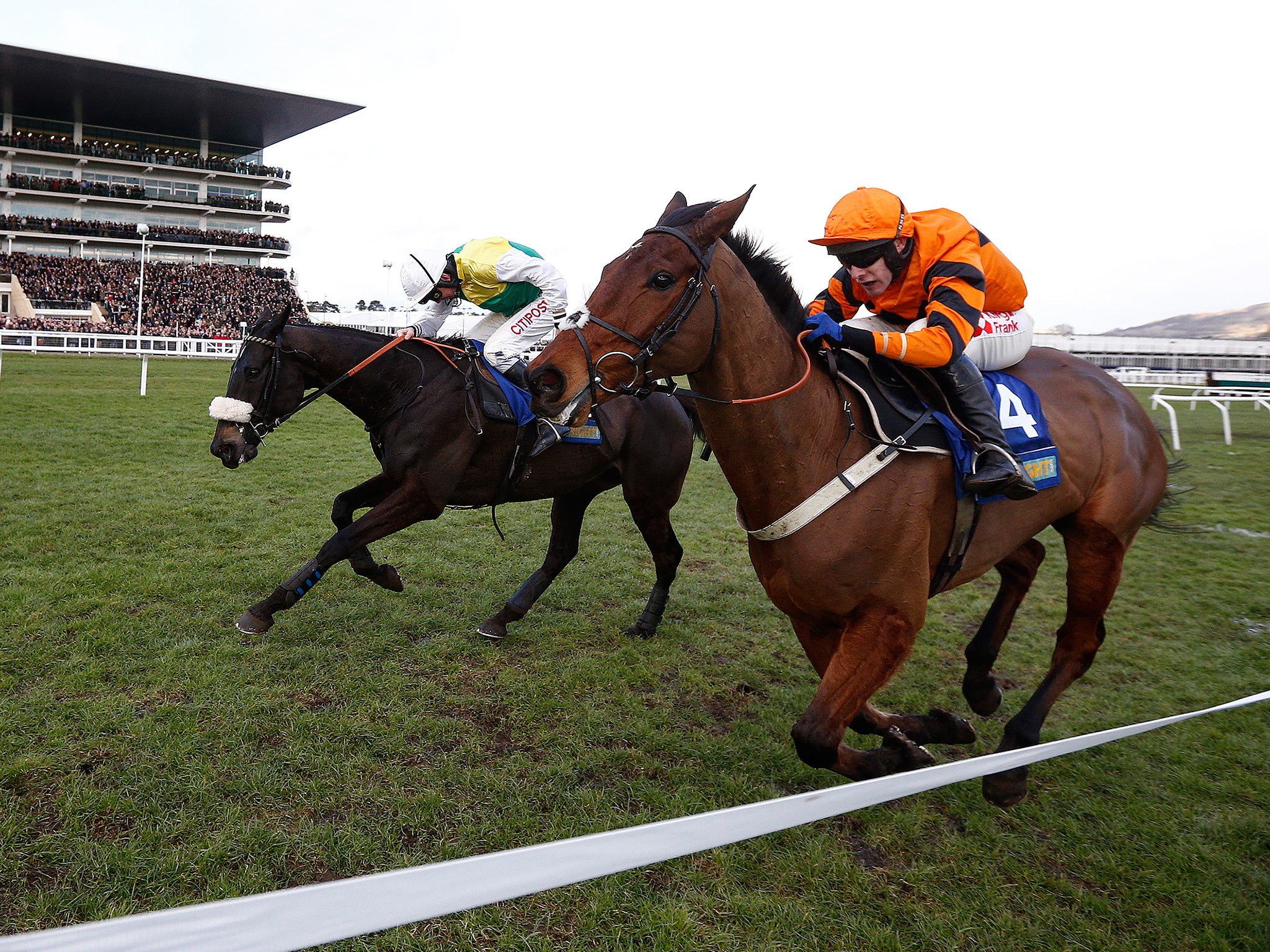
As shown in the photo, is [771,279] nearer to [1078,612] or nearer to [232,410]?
[1078,612]

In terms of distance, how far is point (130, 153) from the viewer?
5678cm

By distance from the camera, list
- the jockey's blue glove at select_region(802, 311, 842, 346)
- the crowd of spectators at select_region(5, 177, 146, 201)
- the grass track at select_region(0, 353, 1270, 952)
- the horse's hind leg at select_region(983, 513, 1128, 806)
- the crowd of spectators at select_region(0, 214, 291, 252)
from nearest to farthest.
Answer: the grass track at select_region(0, 353, 1270, 952)
the jockey's blue glove at select_region(802, 311, 842, 346)
the horse's hind leg at select_region(983, 513, 1128, 806)
the crowd of spectators at select_region(0, 214, 291, 252)
the crowd of spectators at select_region(5, 177, 146, 201)

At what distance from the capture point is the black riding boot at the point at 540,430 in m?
4.89

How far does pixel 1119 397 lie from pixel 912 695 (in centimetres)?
186

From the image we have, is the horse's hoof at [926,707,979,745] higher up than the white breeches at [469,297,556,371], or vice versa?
the white breeches at [469,297,556,371]

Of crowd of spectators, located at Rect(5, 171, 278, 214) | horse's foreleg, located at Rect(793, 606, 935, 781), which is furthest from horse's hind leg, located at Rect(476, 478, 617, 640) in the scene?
crowd of spectators, located at Rect(5, 171, 278, 214)

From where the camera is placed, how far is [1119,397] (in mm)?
3932

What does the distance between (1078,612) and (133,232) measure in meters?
62.6

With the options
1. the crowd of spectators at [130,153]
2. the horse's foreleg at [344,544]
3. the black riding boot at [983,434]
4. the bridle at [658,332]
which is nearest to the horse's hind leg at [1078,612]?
the black riding boot at [983,434]

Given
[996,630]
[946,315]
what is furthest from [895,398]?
[996,630]

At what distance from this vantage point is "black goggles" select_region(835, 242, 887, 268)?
2.96 metres

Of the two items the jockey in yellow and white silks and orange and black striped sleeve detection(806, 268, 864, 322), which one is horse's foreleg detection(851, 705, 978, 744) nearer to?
orange and black striped sleeve detection(806, 268, 864, 322)

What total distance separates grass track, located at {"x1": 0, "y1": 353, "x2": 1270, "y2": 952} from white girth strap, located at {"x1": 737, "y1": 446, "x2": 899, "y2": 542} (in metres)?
1.19

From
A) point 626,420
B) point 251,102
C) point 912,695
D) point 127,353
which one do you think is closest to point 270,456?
point 626,420
